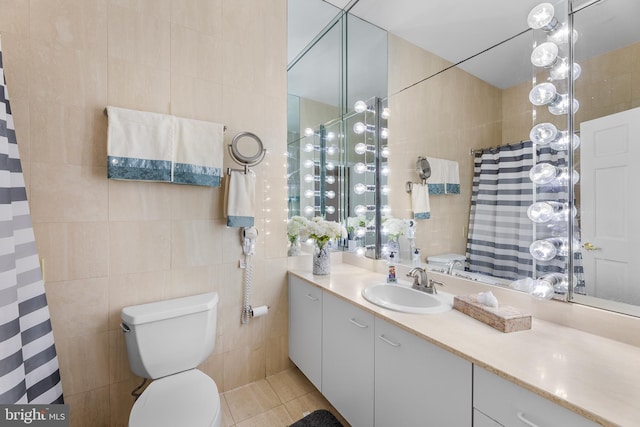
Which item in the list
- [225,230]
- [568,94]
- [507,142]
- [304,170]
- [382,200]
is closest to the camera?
[568,94]

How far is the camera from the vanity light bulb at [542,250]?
3.85 feet

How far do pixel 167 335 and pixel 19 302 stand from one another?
0.59 meters

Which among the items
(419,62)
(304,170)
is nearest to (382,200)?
(304,170)

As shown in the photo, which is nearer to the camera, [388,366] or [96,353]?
[388,366]

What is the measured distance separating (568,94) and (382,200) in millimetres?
1164

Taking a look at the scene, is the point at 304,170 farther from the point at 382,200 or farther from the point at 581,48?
the point at 581,48

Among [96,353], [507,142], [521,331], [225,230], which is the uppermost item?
[507,142]

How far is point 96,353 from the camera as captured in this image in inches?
58.1

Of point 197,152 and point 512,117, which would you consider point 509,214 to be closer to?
point 512,117

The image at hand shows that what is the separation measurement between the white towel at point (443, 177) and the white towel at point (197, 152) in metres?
1.28

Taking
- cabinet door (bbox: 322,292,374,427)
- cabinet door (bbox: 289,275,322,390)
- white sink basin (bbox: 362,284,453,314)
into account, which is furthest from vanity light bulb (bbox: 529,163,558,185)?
cabinet door (bbox: 289,275,322,390)

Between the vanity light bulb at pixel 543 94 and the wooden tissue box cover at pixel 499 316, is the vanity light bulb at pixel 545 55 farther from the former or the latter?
the wooden tissue box cover at pixel 499 316

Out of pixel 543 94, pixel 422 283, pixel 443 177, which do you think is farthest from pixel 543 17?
pixel 422 283

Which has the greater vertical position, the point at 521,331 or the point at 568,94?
the point at 568,94
